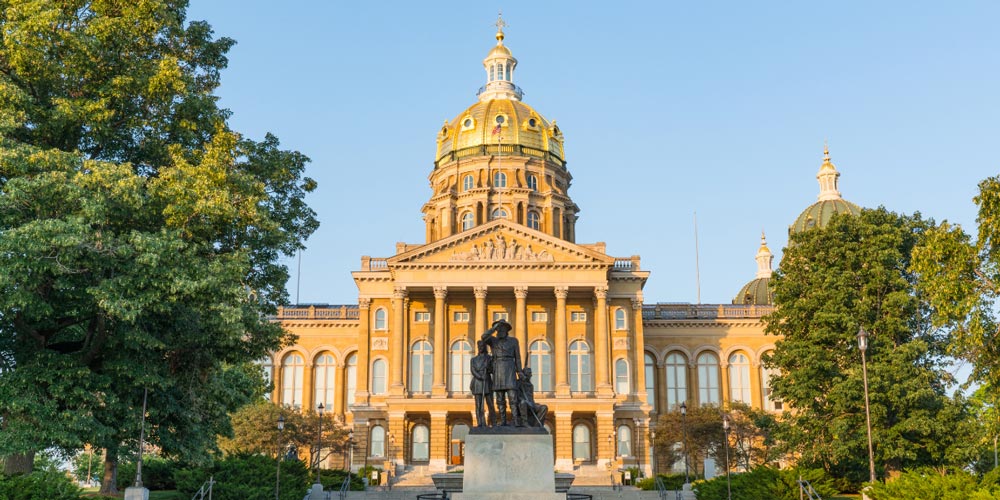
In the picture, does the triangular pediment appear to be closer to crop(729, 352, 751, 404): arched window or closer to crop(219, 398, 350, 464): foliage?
crop(219, 398, 350, 464): foliage

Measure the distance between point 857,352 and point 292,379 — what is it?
43.4 meters

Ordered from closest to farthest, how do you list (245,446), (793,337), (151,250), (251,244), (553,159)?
1. (151,250)
2. (251,244)
3. (793,337)
4. (245,446)
5. (553,159)

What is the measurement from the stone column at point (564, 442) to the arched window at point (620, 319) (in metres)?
7.66

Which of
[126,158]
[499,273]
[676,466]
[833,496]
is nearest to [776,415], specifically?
[676,466]

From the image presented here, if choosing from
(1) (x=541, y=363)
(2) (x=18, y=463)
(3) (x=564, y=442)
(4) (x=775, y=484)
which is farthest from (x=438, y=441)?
(2) (x=18, y=463)

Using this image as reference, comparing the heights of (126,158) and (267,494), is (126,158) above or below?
above

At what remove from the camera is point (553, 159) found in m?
82.1

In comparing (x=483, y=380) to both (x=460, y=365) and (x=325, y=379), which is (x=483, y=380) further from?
(x=325, y=379)

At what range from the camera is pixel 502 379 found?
797 inches

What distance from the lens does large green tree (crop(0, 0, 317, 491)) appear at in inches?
877

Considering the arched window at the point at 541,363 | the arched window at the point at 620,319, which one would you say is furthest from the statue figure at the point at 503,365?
the arched window at the point at 620,319

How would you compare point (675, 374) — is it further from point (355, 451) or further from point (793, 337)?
point (793, 337)

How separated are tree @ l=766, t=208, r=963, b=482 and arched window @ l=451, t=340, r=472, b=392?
25.2 meters

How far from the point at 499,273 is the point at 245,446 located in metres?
18.9
